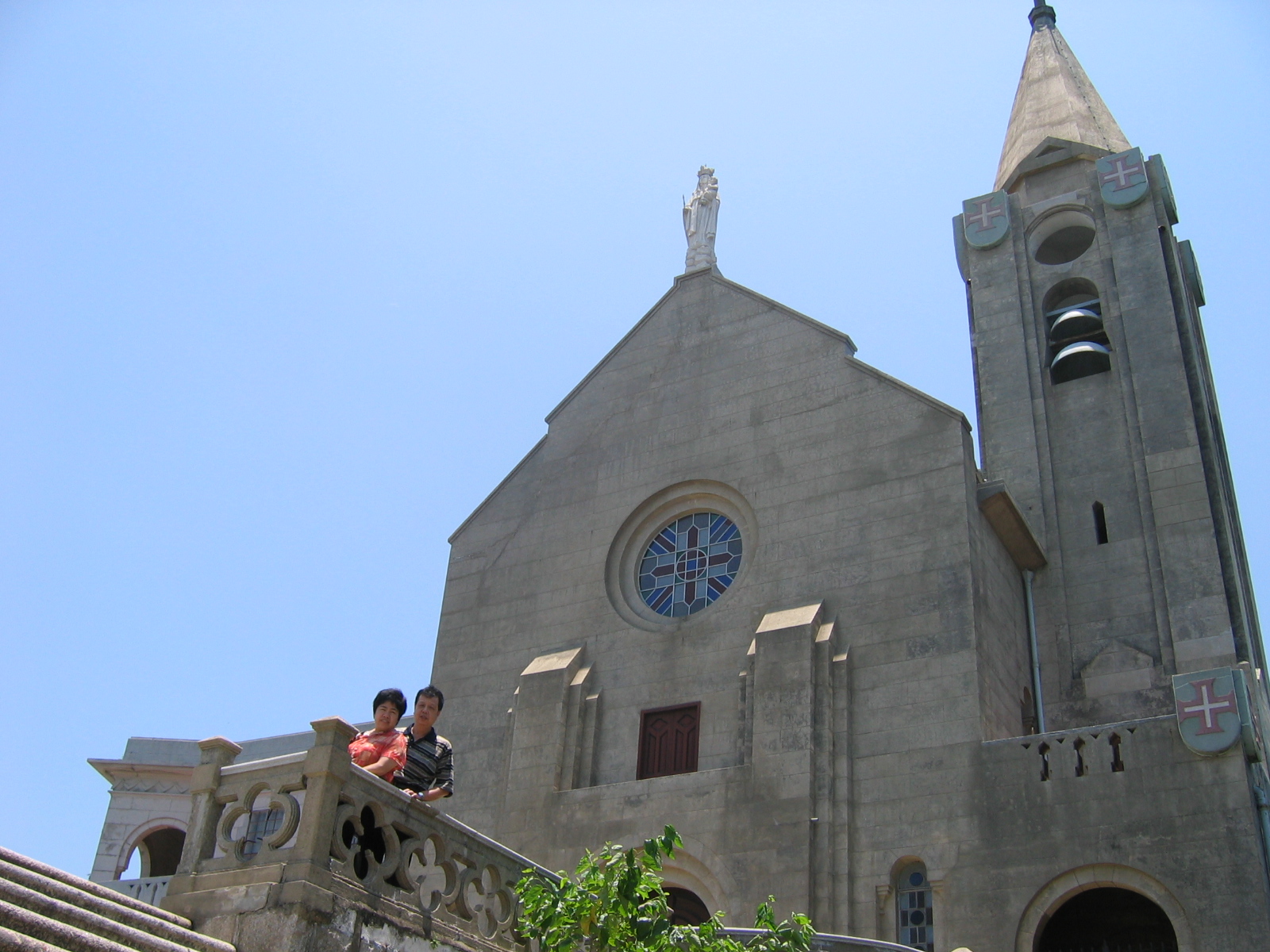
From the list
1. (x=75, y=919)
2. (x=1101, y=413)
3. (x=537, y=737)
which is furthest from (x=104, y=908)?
(x=1101, y=413)

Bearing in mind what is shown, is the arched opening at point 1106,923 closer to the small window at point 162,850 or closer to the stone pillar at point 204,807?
the stone pillar at point 204,807

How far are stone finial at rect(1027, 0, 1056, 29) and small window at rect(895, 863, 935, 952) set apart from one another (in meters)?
24.3

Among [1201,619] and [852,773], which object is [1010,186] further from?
[852,773]

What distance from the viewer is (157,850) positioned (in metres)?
26.3

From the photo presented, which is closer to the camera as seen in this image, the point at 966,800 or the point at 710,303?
the point at 966,800

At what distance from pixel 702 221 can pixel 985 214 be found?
6.63 metres

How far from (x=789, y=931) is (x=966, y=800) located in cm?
774

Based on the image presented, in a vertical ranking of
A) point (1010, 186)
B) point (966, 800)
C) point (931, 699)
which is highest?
point (1010, 186)

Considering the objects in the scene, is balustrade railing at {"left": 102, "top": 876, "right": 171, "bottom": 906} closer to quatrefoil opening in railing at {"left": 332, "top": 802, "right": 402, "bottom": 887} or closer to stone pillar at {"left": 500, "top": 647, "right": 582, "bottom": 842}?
quatrefoil opening in railing at {"left": 332, "top": 802, "right": 402, "bottom": 887}

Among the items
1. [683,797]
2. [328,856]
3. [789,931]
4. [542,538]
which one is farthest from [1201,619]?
[328,856]

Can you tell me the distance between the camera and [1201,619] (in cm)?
2119

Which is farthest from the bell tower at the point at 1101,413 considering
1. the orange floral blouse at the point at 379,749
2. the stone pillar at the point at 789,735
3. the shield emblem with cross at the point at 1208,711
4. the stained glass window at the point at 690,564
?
the orange floral blouse at the point at 379,749

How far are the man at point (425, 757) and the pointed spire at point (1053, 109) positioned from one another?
21782 mm

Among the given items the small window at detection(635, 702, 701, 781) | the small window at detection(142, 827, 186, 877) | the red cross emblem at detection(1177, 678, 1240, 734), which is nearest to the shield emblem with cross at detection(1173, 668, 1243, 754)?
the red cross emblem at detection(1177, 678, 1240, 734)
